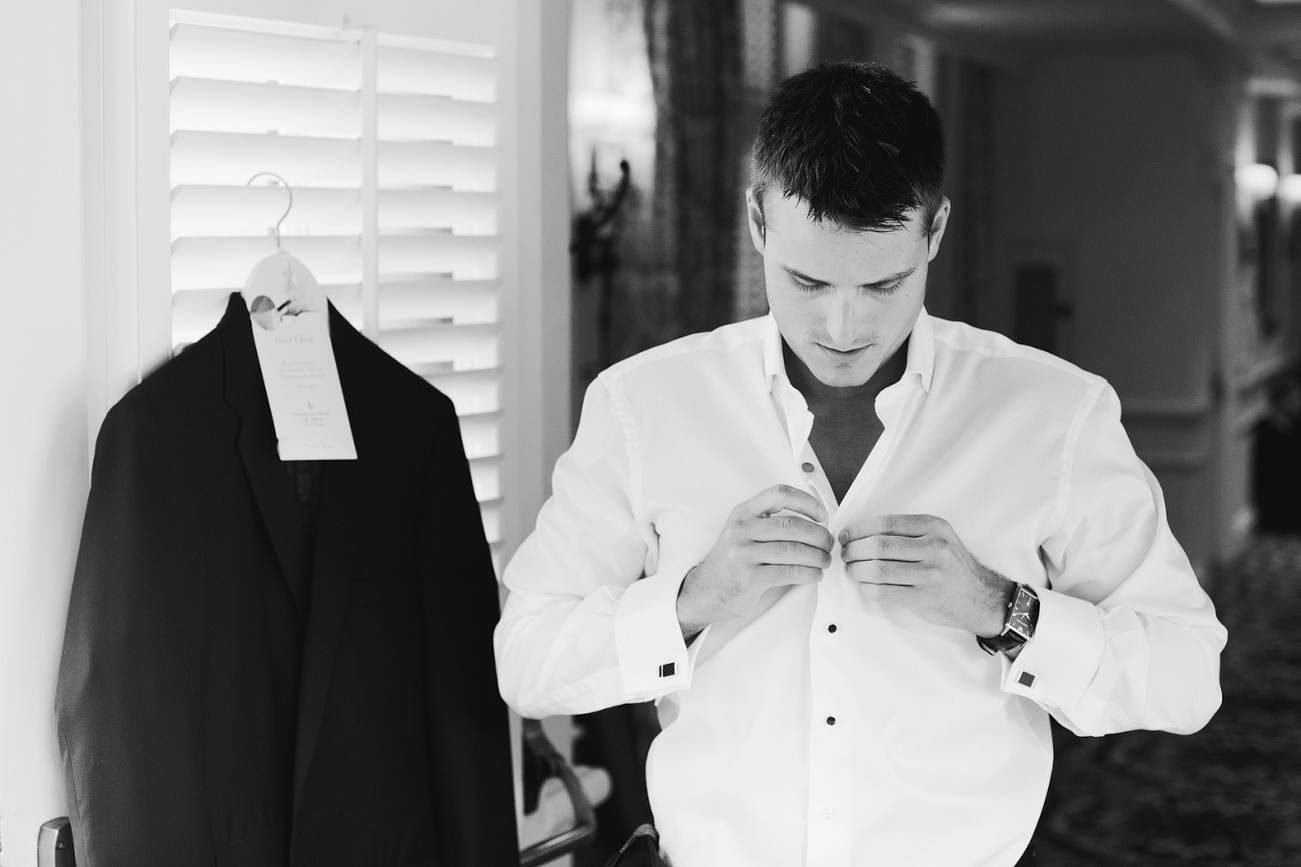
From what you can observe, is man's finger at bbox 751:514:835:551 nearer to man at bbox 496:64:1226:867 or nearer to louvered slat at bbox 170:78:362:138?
man at bbox 496:64:1226:867

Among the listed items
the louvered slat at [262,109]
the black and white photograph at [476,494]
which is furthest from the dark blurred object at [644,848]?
the louvered slat at [262,109]

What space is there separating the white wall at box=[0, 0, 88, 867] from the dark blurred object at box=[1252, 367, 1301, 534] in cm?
962

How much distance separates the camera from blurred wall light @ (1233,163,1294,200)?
28.6ft

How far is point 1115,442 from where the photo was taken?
1566 millimetres

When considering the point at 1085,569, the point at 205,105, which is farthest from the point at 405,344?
the point at 1085,569

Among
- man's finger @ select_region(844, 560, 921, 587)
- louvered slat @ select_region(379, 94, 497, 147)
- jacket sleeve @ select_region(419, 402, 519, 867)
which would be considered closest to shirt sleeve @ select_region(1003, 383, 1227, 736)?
man's finger @ select_region(844, 560, 921, 587)

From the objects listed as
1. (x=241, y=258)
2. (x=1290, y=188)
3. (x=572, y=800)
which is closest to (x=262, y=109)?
(x=241, y=258)

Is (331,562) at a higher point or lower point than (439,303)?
lower

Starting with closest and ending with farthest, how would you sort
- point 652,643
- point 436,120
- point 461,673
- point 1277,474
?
point 652,643 < point 461,673 < point 436,120 < point 1277,474

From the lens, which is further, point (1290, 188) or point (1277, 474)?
point (1290, 188)

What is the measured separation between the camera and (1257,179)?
9.39 m

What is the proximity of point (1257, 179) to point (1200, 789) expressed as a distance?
19.7 ft

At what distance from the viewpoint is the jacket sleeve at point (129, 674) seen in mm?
1414

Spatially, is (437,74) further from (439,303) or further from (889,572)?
(889,572)
